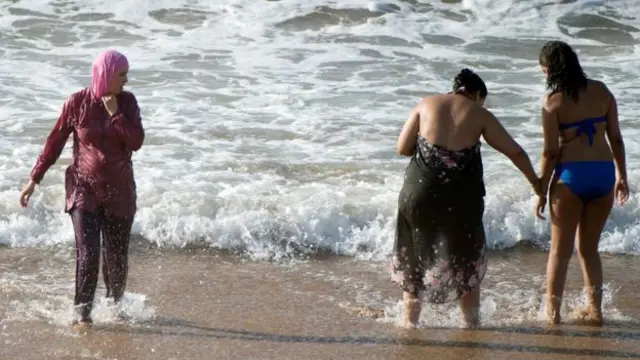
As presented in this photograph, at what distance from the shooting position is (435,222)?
5617 millimetres

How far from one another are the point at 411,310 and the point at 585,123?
1.34 m

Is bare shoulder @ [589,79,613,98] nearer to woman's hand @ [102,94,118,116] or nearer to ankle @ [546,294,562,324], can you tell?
ankle @ [546,294,562,324]

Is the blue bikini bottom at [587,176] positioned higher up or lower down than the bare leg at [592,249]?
higher up

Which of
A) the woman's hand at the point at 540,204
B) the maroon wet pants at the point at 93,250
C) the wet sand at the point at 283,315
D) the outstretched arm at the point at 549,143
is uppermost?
the outstretched arm at the point at 549,143

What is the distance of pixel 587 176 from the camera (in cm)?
571

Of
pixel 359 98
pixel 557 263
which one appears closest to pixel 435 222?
pixel 557 263

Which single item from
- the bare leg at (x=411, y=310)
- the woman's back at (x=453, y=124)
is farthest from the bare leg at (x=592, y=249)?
the bare leg at (x=411, y=310)

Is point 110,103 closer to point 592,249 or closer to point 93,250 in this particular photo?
point 93,250

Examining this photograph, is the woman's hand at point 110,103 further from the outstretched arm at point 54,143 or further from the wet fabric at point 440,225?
the wet fabric at point 440,225

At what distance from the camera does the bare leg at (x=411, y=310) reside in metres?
5.90

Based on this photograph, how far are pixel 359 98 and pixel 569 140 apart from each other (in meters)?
6.70

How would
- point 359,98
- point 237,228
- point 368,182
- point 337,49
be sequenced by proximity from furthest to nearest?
point 337,49 < point 359,98 < point 368,182 < point 237,228

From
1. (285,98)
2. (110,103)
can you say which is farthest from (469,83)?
(285,98)

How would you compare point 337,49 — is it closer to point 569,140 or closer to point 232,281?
point 232,281
